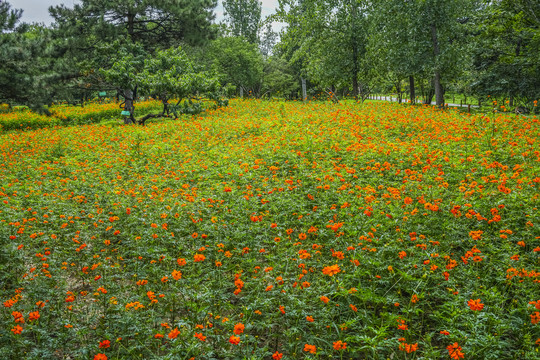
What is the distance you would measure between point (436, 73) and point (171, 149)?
12.1 m

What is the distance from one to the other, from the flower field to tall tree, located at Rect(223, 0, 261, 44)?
107ft

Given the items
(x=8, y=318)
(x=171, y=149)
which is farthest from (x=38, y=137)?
(x=8, y=318)

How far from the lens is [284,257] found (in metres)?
3.65

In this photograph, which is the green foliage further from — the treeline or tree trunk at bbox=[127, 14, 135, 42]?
tree trunk at bbox=[127, 14, 135, 42]

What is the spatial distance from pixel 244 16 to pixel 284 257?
37348 millimetres

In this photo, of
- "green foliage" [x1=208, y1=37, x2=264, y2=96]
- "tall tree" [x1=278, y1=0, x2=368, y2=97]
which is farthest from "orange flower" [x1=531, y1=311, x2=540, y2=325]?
"green foliage" [x1=208, y1=37, x2=264, y2=96]

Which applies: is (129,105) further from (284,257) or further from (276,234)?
(284,257)

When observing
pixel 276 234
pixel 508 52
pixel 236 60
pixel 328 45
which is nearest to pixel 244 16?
pixel 236 60

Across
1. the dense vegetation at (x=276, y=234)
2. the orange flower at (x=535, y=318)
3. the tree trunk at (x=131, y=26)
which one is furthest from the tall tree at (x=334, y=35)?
the orange flower at (x=535, y=318)

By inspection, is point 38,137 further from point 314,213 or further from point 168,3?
point 314,213

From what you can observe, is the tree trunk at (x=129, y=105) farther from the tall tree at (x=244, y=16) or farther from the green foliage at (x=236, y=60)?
the tall tree at (x=244, y=16)

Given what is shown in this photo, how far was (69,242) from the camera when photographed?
4.19m

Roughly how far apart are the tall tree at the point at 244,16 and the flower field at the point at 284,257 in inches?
1288

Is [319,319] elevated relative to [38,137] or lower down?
lower down
